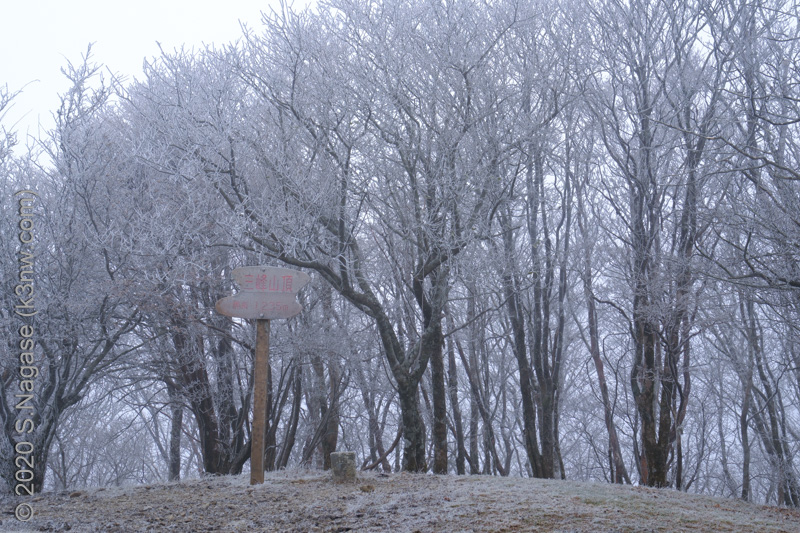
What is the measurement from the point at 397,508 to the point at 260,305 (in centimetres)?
226

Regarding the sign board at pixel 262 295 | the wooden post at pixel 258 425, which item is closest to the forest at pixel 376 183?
the sign board at pixel 262 295

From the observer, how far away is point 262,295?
5789 mm

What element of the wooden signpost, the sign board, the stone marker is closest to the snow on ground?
the stone marker

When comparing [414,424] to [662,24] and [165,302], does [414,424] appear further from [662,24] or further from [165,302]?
[662,24]

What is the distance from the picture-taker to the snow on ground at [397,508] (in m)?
3.93

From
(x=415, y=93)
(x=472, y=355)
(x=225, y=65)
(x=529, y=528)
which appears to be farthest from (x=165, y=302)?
(x=472, y=355)

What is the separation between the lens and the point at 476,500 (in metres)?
4.53

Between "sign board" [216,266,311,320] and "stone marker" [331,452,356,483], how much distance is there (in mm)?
1371

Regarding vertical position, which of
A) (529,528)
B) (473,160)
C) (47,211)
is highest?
(473,160)

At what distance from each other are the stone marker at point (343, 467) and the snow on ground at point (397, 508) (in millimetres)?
92

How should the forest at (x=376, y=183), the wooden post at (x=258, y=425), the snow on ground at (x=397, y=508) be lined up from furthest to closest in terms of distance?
the forest at (x=376, y=183), the wooden post at (x=258, y=425), the snow on ground at (x=397, y=508)

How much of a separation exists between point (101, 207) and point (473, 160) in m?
4.30

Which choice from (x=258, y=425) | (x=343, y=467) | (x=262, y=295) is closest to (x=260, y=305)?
(x=262, y=295)

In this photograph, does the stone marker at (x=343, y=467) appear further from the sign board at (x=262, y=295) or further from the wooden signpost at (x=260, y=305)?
the sign board at (x=262, y=295)
